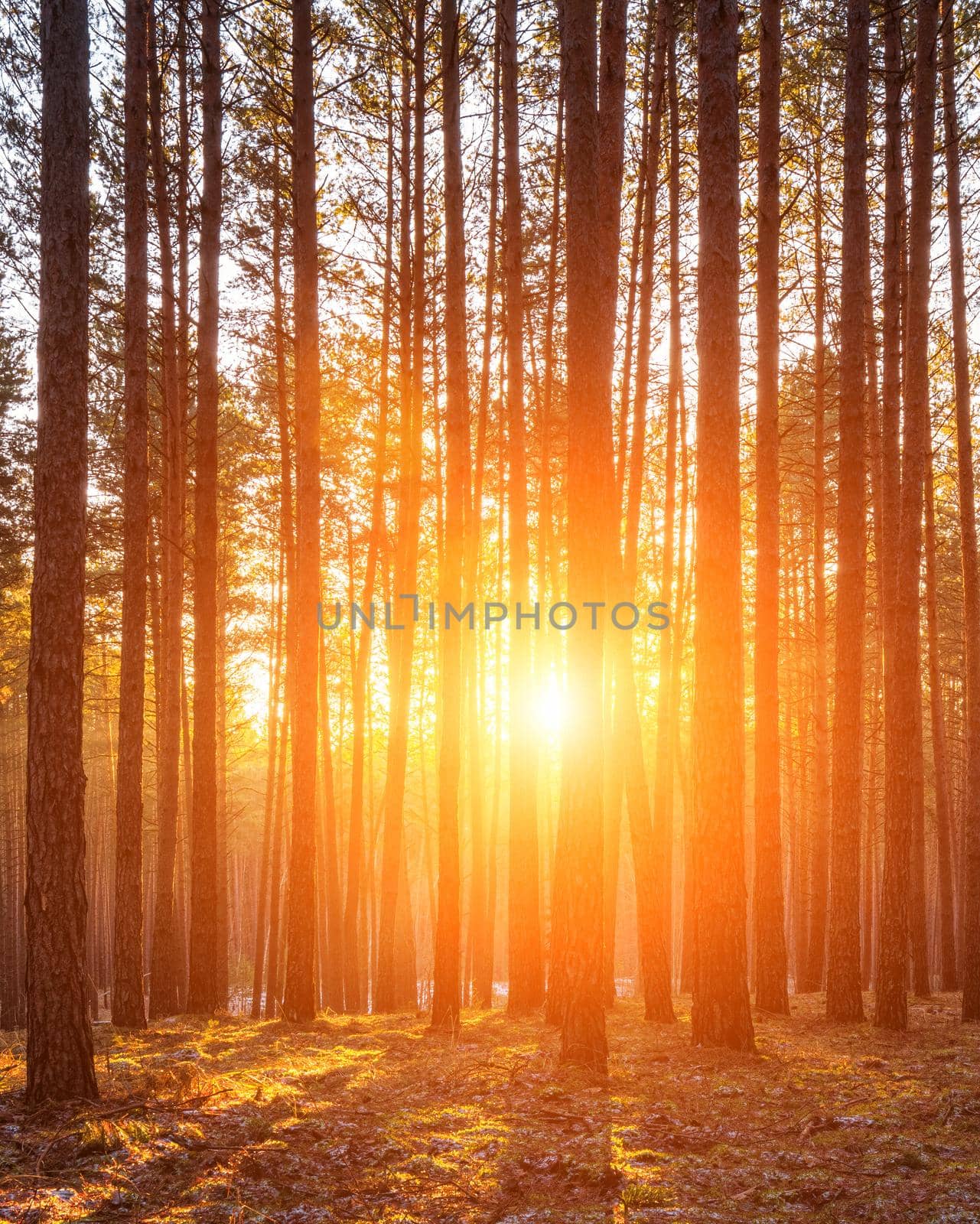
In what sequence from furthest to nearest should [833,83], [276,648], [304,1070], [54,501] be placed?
[276,648] → [833,83] → [304,1070] → [54,501]

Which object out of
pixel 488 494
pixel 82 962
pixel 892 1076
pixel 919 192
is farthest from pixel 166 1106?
pixel 488 494

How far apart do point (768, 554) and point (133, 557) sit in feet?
21.7

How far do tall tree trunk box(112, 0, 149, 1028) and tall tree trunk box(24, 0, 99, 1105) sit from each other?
376 cm

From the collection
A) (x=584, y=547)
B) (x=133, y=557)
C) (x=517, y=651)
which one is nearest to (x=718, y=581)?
(x=584, y=547)

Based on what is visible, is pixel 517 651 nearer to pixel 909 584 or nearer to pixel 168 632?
pixel 909 584

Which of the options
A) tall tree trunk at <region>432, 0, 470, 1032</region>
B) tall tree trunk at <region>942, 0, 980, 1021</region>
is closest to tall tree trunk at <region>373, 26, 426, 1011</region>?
tall tree trunk at <region>432, 0, 470, 1032</region>

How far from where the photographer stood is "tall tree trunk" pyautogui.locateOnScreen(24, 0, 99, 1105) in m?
5.23

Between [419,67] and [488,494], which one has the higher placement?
[419,67]

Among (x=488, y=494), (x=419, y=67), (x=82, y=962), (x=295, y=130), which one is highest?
(x=419, y=67)

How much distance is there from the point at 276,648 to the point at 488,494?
6.54 m

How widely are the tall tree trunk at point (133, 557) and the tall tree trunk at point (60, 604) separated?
3.76 m

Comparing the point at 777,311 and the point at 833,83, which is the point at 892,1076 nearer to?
the point at 777,311

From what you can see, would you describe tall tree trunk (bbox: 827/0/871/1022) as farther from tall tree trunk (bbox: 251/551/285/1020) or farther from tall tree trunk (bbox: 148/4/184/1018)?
tall tree trunk (bbox: 251/551/285/1020)

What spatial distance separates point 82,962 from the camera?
537 cm
